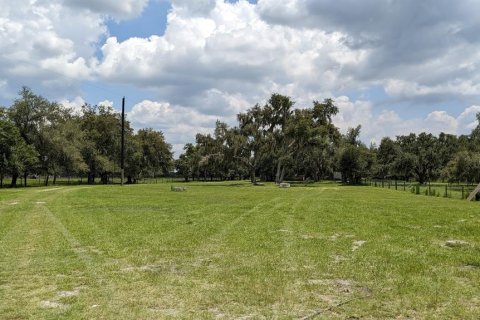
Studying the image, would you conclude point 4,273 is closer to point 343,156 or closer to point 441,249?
point 441,249

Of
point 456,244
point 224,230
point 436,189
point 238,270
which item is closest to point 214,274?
point 238,270

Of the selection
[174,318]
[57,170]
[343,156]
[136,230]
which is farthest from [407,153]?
[174,318]

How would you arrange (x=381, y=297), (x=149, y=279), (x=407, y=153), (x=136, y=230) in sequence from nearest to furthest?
(x=381, y=297)
(x=149, y=279)
(x=136, y=230)
(x=407, y=153)

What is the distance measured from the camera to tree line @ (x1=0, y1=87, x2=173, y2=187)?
56281mm

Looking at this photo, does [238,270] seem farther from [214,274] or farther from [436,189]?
[436,189]

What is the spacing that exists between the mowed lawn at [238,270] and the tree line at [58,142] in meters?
45.2

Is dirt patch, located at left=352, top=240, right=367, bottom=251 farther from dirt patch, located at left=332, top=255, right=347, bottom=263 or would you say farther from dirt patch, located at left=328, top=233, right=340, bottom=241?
dirt patch, located at left=332, top=255, right=347, bottom=263

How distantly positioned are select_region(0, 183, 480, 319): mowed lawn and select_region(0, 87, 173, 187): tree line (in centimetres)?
4521

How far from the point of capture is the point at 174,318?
5715mm

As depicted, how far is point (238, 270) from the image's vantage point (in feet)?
27.4

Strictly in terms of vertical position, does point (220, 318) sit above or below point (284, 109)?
below

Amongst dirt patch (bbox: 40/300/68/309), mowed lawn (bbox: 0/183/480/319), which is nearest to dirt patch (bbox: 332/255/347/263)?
mowed lawn (bbox: 0/183/480/319)

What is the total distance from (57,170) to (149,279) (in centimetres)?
6137

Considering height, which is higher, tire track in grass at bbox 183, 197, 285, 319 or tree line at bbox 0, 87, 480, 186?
tree line at bbox 0, 87, 480, 186
